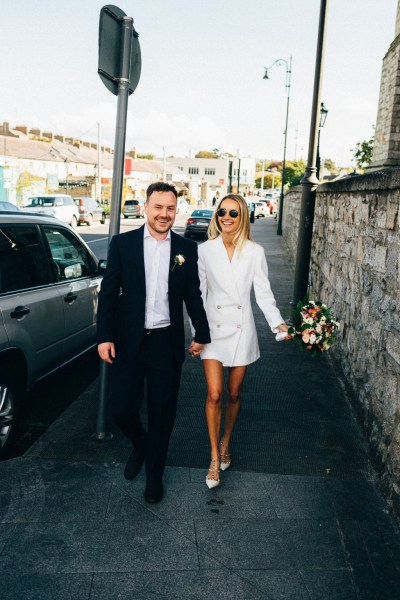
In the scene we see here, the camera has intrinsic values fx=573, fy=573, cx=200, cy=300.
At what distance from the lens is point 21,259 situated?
4789mm

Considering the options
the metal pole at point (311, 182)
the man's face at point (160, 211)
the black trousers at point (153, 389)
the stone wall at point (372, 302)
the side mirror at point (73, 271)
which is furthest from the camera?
the metal pole at point (311, 182)

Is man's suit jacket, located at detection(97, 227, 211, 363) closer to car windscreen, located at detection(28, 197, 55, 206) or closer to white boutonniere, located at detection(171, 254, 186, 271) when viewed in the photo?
white boutonniere, located at detection(171, 254, 186, 271)

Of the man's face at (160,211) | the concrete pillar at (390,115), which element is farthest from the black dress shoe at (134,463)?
the concrete pillar at (390,115)

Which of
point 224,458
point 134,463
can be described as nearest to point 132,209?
point 224,458

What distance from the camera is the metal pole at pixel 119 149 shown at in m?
4.46

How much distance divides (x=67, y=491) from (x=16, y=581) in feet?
3.02

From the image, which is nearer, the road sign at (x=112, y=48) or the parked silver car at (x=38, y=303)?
the road sign at (x=112, y=48)

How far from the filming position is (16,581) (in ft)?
9.53

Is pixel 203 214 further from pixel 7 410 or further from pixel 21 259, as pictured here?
pixel 7 410

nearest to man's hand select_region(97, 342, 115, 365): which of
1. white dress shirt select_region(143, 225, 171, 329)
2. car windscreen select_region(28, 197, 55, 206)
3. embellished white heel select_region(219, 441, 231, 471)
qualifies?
white dress shirt select_region(143, 225, 171, 329)

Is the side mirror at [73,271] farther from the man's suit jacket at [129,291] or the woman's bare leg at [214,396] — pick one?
the woman's bare leg at [214,396]

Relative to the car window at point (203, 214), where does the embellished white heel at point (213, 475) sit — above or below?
below

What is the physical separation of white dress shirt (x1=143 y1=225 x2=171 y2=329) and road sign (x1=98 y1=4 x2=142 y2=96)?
5.03 feet

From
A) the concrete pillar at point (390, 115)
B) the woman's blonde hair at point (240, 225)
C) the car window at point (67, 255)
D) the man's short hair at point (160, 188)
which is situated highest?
the concrete pillar at point (390, 115)
